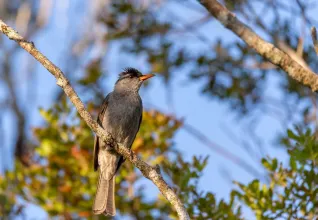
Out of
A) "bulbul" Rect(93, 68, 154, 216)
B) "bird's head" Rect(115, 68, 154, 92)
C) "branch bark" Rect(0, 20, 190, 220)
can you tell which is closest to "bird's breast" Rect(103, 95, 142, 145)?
"bulbul" Rect(93, 68, 154, 216)

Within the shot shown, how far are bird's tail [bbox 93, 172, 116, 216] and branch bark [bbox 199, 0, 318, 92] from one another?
6.69ft

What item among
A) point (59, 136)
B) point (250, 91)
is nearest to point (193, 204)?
point (59, 136)

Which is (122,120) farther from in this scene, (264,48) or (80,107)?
(80,107)

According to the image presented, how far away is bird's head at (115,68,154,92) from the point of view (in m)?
6.61

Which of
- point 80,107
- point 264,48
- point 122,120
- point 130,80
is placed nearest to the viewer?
point 80,107

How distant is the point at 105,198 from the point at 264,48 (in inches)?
84.2

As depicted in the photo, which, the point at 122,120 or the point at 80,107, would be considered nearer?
the point at 80,107

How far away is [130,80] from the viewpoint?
6.75m

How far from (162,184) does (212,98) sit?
3.40 metres

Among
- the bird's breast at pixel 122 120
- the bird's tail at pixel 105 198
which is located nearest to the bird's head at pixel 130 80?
the bird's breast at pixel 122 120

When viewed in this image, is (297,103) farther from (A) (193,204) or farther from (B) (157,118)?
(A) (193,204)

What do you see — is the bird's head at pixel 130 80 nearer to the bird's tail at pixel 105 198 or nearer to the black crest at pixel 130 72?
the black crest at pixel 130 72

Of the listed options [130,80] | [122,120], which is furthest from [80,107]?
[130,80]

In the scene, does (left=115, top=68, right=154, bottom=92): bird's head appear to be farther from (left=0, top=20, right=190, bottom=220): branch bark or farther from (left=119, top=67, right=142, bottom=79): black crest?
Result: (left=0, top=20, right=190, bottom=220): branch bark
